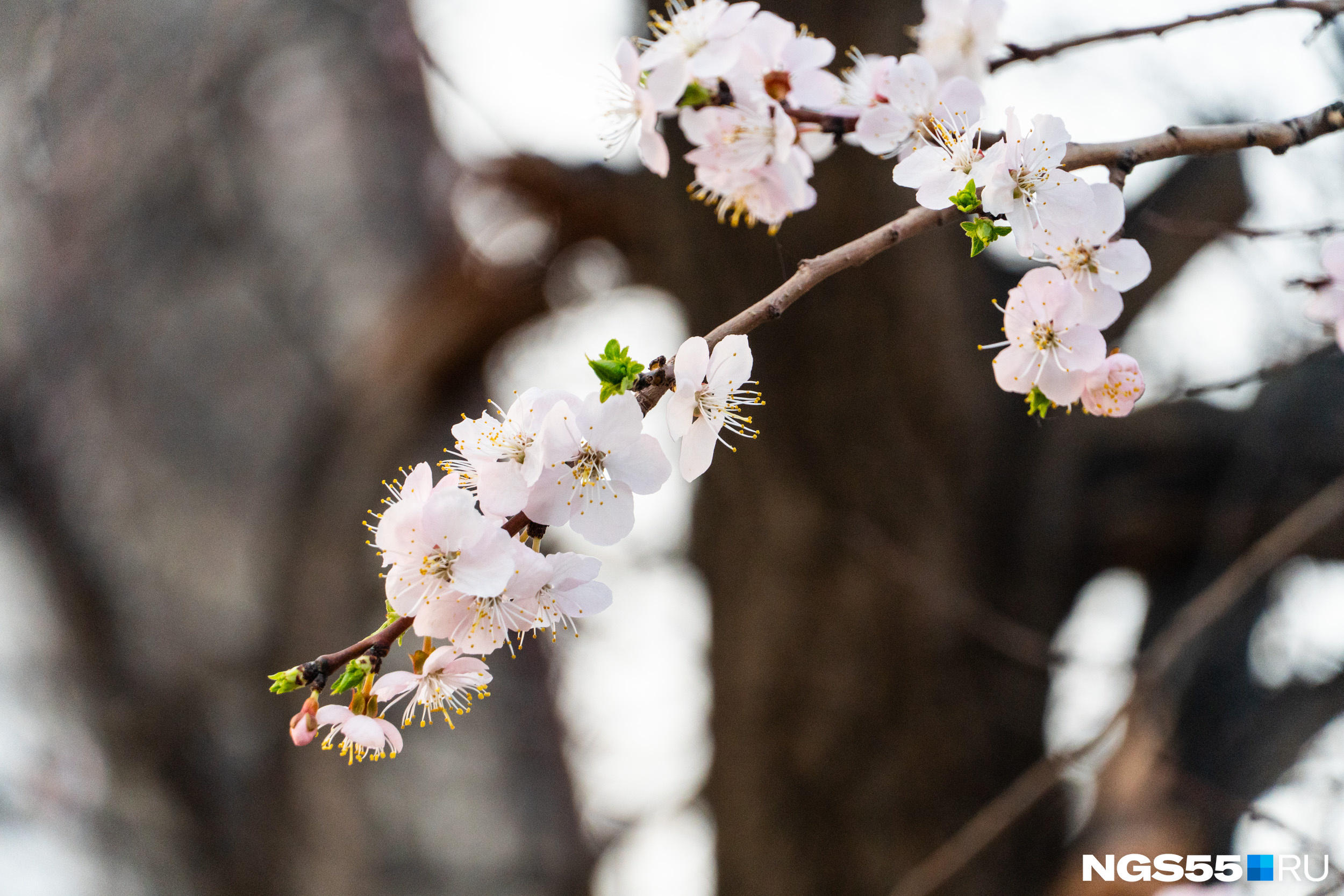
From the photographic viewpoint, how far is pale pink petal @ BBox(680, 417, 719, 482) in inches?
18.1

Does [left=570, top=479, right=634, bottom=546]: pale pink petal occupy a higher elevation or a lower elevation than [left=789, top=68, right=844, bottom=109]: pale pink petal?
lower

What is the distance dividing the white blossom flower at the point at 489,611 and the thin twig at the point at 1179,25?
0.51 meters

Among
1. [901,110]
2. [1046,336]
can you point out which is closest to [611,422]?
[1046,336]

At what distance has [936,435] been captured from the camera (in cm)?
168

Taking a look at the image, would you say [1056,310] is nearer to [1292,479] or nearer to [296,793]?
[1292,479]

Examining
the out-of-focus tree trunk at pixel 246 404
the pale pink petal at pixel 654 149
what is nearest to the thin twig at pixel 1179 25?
the pale pink petal at pixel 654 149

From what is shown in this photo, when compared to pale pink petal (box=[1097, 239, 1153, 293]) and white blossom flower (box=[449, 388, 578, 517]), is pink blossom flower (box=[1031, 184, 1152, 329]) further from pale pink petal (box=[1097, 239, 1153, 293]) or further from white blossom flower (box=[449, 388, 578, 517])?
white blossom flower (box=[449, 388, 578, 517])

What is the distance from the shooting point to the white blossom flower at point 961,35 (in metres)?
0.76

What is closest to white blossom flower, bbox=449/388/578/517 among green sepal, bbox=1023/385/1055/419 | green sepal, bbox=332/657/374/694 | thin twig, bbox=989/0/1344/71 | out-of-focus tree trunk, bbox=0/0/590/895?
green sepal, bbox=332/657/374/694

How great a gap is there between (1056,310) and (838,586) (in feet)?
3.74

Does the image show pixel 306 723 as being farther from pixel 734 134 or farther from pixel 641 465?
pixel 734 134

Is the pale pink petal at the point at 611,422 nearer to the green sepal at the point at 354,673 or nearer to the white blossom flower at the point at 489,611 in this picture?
the white blossom flower at the point at 489,611

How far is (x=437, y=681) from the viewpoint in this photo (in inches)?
19.8

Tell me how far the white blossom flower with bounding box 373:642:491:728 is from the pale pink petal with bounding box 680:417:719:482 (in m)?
0.16
